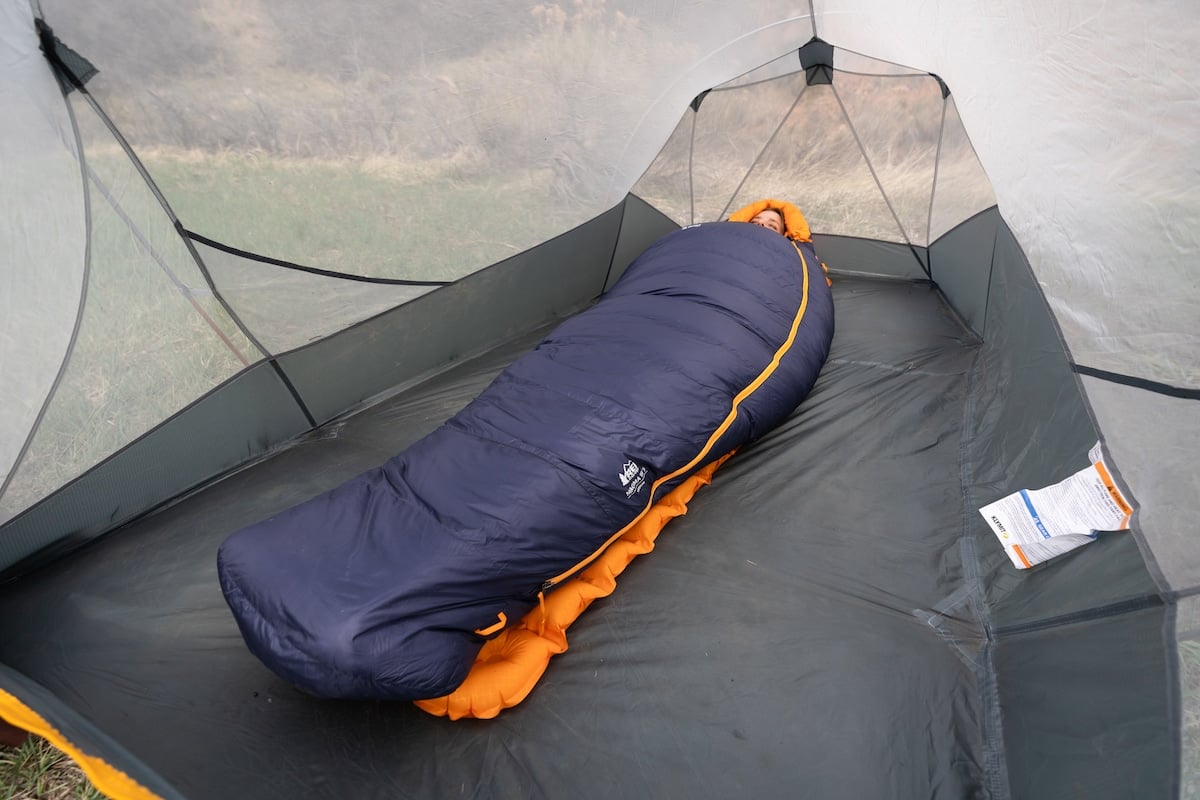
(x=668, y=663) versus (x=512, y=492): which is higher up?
(x=512, y=492)

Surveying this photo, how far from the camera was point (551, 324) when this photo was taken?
3.04 meters

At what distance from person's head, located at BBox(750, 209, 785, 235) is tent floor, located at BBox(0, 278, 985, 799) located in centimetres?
110

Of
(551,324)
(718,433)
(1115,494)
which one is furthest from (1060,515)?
(551,324)

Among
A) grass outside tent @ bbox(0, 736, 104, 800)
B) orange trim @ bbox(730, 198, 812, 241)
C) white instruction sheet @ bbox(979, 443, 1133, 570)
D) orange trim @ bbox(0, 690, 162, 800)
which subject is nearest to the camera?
orange trim @ bbox(0, 690, 162, 800)

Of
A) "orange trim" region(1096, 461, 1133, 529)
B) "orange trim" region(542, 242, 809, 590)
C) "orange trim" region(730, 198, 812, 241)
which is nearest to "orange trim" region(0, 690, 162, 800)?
"orange trim" region(542, 242, 809, 590)

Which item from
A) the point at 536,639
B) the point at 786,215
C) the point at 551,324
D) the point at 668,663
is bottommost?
the point at 668,663

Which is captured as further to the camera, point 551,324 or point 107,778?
point 551,324

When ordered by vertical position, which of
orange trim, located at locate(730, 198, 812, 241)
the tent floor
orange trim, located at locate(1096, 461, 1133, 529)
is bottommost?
the tent floor

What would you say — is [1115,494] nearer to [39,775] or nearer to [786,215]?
[786,215]

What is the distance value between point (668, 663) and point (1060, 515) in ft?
2.64

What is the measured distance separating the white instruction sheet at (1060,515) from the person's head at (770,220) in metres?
1.70

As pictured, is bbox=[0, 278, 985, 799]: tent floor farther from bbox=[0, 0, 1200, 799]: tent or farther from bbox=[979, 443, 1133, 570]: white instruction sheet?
bbox=[979, 443, 1133, 570]: white instruction sheet

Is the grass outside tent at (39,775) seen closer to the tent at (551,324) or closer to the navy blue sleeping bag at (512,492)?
the tent at (551,324)

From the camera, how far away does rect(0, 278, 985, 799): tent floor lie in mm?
1386
